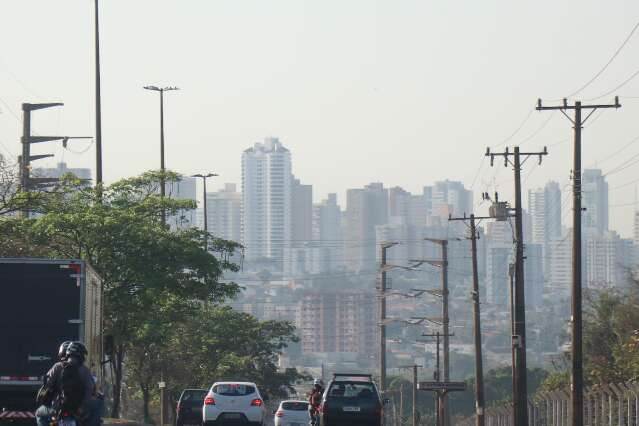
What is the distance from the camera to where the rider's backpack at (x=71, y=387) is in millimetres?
17938

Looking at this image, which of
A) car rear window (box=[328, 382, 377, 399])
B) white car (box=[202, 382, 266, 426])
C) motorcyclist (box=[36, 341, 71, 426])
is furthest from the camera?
white car (box=[202, 382, 266, 426])

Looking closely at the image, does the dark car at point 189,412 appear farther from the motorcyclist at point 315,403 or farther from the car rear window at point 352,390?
the car rear window at point 352,390

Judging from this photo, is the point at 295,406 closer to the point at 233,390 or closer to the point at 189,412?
the point at 189,412

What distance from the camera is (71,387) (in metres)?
18.0

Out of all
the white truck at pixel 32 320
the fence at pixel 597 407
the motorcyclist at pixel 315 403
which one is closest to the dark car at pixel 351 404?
the motorcyclist at pixel 315 403

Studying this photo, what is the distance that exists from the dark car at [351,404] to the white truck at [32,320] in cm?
1000

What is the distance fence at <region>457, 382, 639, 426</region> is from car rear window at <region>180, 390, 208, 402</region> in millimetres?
10994

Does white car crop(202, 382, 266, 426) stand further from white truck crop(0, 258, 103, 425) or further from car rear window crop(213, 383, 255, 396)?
white truck crop(0, 258, 103, 425)

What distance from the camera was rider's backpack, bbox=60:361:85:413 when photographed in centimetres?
1794

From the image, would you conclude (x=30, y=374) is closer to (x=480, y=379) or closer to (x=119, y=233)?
(x=119, y=233)

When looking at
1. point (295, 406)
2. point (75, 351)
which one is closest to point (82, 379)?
point (75, 351)

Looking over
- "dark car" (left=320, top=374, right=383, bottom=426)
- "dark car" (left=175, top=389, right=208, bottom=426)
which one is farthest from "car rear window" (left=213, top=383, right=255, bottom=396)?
"dark car" (left=175, top=389, right=208, bottom=426)

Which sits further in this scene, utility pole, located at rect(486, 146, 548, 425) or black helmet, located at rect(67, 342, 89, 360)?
utility pole, located at rect(486, 146, 548, 425)

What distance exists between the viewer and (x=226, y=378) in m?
72.1
